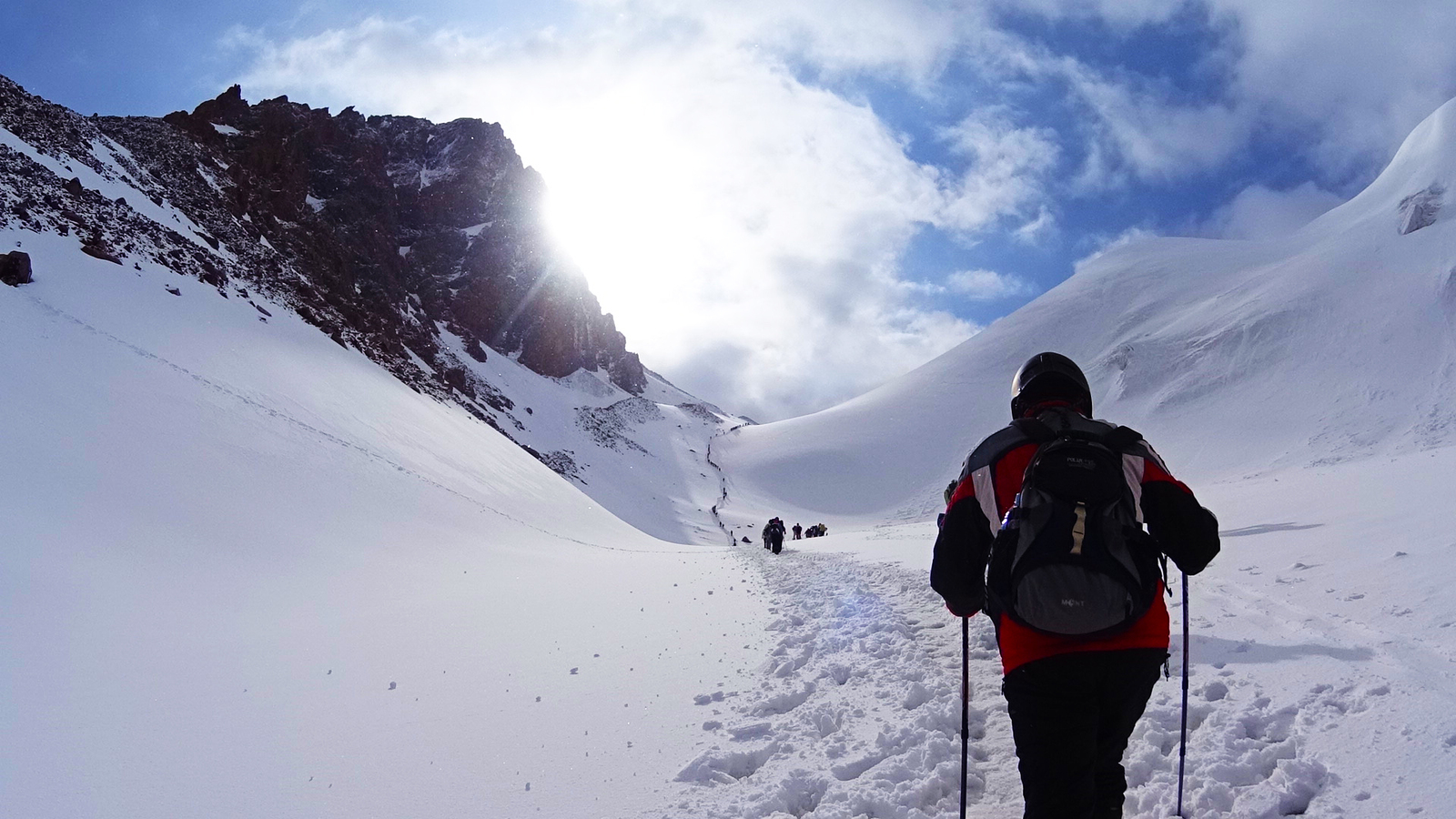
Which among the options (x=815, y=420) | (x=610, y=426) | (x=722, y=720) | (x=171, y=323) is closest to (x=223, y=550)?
(x=722, y=720)

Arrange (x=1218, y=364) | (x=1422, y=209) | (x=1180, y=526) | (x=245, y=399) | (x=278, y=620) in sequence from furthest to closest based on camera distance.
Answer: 1. (x=1422, y=209)
2. (x=1218, y=364)
3. (x=245, y=399)
4. (x=278, y=620)
5. (x=1180, y=526)

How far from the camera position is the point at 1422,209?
6100 cm

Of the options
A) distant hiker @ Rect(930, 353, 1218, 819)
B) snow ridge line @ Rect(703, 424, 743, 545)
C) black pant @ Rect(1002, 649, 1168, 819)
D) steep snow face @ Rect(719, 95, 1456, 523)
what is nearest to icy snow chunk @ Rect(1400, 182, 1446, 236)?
steep snow face @ Rect(719, 95, 1456, 523)

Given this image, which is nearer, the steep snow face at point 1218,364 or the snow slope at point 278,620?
the snow slope at point 278,620

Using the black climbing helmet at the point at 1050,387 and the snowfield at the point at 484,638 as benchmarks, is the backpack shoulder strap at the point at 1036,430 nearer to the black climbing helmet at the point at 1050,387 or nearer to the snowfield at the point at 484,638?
the black climbing helmet at the point at 1050,387

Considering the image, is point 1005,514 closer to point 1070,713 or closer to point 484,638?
point 1070,713

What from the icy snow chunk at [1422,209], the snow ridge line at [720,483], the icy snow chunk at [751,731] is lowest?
the icy snow chunk at [751,731]

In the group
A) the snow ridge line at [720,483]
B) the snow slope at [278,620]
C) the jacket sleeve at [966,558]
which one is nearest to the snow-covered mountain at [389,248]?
the snow ridge line at [720,483]

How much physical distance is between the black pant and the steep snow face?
45628 millimetres

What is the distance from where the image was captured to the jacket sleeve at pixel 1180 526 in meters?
3.12

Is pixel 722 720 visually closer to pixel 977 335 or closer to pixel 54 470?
pixel 54 470

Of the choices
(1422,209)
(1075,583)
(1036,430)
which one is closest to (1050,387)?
(1036,430)

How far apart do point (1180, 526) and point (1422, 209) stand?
84.4 metres

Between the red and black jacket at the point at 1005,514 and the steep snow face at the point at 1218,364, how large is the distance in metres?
45.2
